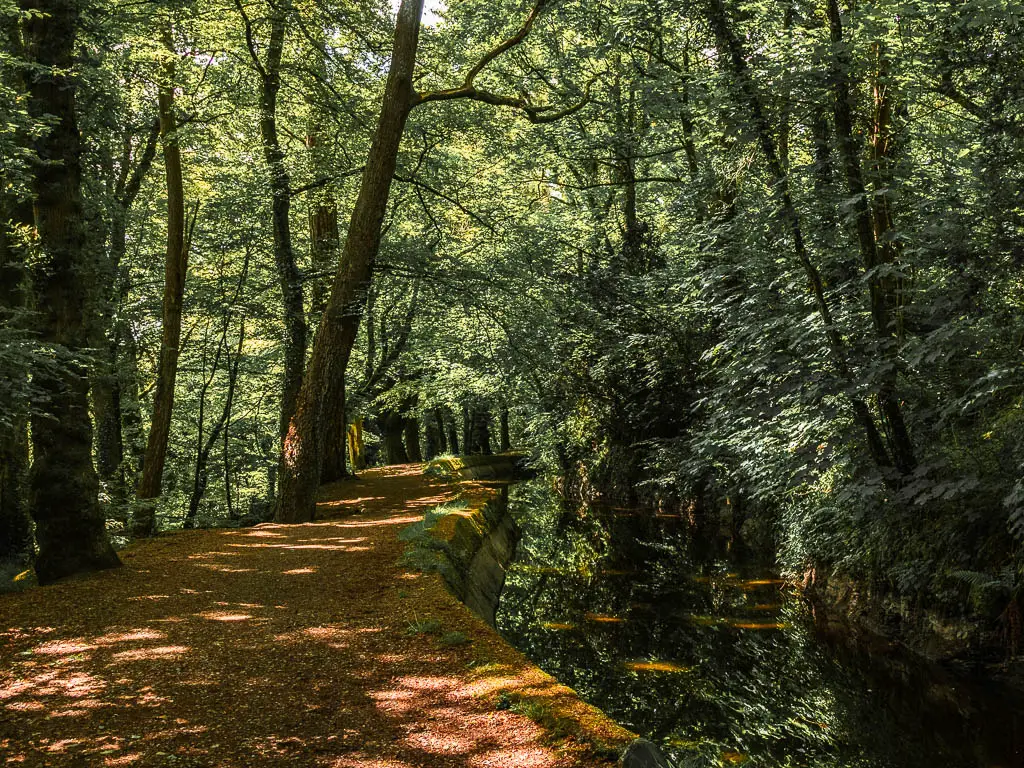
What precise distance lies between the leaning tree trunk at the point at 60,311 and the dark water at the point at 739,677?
4432 mm

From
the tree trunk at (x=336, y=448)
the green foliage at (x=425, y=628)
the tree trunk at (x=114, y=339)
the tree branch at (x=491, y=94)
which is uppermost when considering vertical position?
the tree branch at (x=491, y=94)

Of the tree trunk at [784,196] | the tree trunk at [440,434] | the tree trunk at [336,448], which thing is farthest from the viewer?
the tree trunk at [440,434]

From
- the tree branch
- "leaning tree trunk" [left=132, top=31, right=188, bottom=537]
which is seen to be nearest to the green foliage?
"leaning tree trunk" [left=132, top=31, right=188, bottom=537]

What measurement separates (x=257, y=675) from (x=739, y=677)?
13.8 ft

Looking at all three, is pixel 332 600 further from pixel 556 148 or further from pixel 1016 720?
pixel 556 148

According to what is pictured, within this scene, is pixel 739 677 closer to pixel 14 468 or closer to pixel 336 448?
pixel 14 468

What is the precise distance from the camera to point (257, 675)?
432 centimetres

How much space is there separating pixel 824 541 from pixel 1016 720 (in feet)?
8.94

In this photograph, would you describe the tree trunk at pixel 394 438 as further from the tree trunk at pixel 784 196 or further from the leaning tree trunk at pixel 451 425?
the tree trunk at pixel 784 196

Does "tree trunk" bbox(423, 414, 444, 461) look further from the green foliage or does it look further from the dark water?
the green foliage

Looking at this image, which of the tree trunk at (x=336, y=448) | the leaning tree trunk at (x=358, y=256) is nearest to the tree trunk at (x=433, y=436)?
the tree trunk at (x=336, y=448)

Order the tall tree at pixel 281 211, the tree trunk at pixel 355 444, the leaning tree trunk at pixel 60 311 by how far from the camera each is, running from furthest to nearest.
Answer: the tree trunk at pixel 355 444 < the tall tree at pixel 281 211 < the leaning tree trunk at pixel 60 311

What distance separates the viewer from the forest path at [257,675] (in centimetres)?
339

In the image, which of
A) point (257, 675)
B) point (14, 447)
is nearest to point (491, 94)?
point (14, 447)
